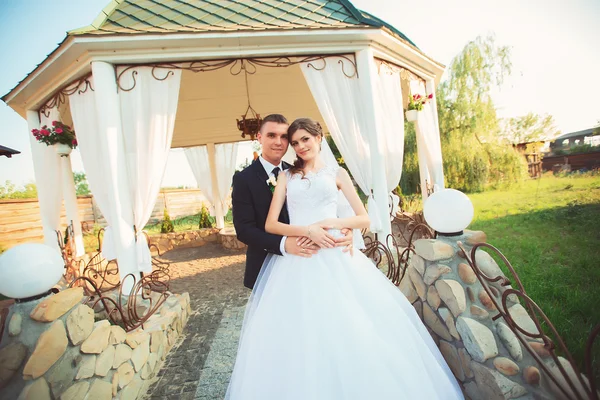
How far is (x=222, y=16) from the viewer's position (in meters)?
4.32

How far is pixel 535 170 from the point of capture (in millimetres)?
17656

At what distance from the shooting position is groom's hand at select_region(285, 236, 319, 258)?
1.89 meters

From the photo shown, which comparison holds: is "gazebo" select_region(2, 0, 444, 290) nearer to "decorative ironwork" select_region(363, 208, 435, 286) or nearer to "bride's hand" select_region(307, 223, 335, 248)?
"decorative ironwork" select_region(363, 208, 435, 286)

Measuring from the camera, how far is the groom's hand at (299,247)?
74.5 inches

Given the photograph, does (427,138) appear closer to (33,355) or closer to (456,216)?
(456,216)

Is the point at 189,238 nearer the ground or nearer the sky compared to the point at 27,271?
nearer the ground

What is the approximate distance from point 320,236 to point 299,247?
0.55ft

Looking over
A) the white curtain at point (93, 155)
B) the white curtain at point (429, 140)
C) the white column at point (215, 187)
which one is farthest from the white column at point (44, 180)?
the white curtain at point (429, 140)

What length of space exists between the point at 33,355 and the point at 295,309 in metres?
1.51

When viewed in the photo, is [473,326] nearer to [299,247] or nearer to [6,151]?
[299,247]

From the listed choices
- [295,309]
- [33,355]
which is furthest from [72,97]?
→ [295,309]

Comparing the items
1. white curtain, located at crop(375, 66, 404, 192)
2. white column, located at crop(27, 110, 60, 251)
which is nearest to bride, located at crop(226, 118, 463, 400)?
white curtain, located at crop(375, 66, 404, 192)

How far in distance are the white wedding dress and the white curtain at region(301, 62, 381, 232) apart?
8.40 ft

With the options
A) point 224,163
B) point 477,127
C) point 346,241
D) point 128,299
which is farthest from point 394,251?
point 477,127
